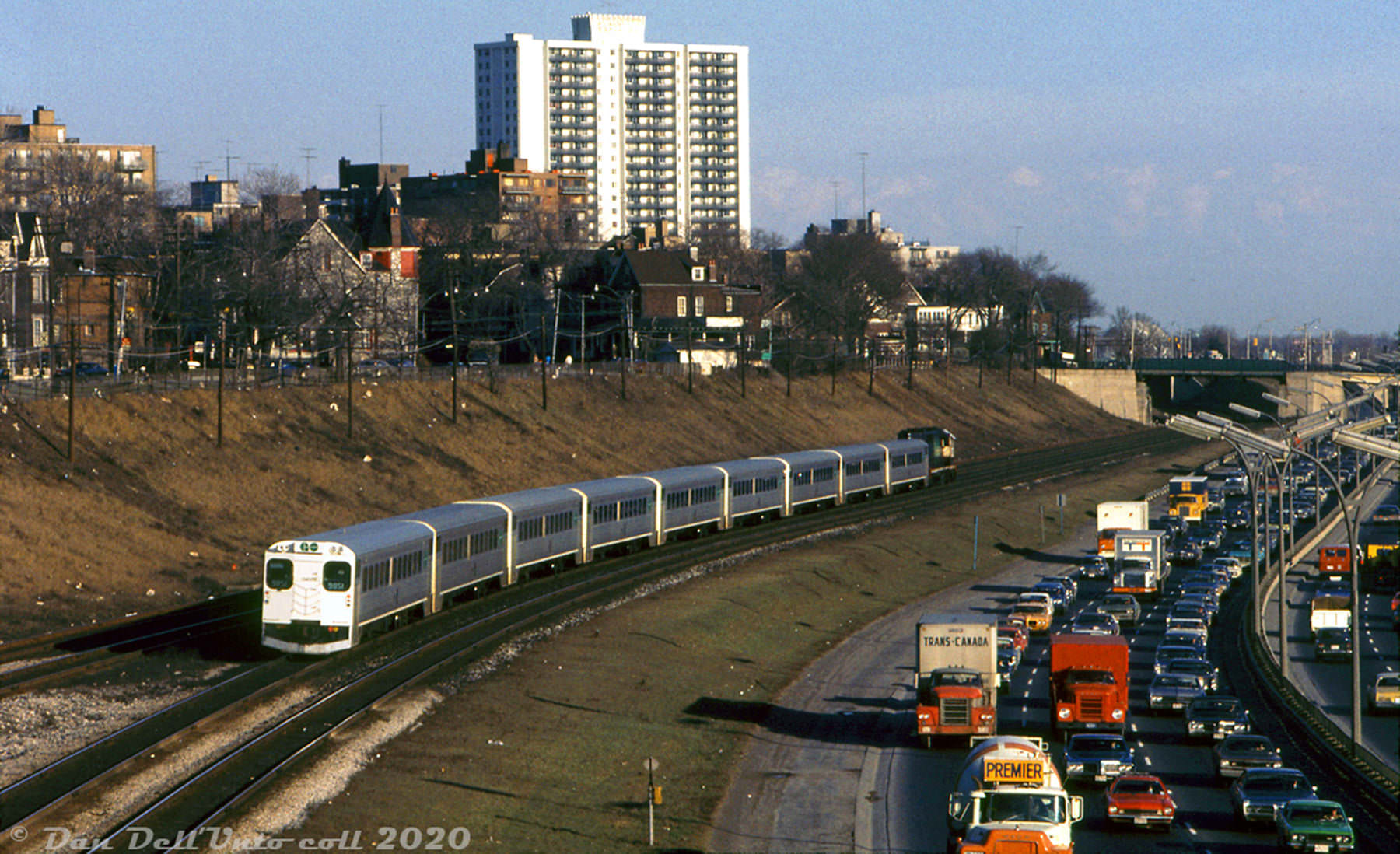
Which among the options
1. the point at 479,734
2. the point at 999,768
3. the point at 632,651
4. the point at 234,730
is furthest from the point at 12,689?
the point at 999,768

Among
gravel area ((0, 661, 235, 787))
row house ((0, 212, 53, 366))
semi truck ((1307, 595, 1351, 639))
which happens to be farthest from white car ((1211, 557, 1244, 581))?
row house ((0, 212, 53, 366))

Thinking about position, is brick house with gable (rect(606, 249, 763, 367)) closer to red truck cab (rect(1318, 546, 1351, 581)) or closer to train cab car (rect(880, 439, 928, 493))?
train cab car (rect(880, 439, 928, 493))

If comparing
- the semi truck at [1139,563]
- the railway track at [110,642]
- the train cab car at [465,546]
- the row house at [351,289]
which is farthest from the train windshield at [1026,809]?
the row house at [351,289]

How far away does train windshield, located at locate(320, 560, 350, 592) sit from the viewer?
38812 millimetres

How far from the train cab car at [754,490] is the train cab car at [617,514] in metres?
7.29

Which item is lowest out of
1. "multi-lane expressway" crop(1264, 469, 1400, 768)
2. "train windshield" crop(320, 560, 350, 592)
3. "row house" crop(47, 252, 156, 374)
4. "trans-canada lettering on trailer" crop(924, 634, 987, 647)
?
"multi-lane expressway" crop(1264, 469, 1400, 768)

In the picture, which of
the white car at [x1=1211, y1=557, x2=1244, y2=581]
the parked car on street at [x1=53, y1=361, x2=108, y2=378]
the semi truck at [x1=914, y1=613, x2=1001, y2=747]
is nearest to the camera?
the semi truck at [x1=914, y1=613, x2=1001, y2=747]

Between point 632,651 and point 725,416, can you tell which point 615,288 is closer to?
point 725,416

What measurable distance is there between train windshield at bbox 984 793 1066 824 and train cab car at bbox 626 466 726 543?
4018 centimetres

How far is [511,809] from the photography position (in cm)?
2850

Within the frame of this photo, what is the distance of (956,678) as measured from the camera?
1436 inches

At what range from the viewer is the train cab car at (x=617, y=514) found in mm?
58562

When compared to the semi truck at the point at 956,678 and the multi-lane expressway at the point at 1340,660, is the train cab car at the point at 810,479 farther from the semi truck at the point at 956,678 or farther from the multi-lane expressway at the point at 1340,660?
the semi truck at the point at 956,678

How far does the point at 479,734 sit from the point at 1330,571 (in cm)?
5028
